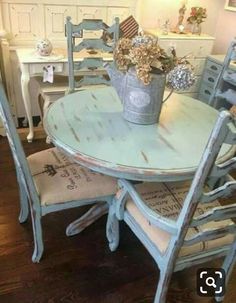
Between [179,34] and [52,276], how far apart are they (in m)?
2.55

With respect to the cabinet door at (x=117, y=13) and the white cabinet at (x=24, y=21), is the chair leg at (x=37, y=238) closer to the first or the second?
the white cabinet at (x=24, y=21)

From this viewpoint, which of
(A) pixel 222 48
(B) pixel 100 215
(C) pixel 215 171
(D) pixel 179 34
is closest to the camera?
(C) pixel 215 171

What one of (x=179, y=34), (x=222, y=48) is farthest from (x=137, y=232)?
(x=222, y=48)

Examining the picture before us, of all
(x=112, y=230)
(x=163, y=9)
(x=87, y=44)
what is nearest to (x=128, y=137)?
(x=112, y=230)

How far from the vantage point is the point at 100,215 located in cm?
179

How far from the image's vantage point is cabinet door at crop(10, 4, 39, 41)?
2420mm

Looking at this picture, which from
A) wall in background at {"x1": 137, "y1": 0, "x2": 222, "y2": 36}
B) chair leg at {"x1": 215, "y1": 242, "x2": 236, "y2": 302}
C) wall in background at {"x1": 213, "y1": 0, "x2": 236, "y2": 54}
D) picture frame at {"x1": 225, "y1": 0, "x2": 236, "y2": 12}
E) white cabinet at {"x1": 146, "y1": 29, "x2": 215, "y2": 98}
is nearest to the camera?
chair leg at {"x1": 215, "y1": 242, "x2": 236, "y2": 302}

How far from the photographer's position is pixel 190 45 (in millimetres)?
2963

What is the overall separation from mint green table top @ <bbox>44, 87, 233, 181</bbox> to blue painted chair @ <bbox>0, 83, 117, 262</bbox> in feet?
0.74

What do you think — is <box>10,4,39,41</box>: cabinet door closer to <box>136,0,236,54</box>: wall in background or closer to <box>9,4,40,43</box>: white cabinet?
<box>9,4,40,43</box>: white cabinet

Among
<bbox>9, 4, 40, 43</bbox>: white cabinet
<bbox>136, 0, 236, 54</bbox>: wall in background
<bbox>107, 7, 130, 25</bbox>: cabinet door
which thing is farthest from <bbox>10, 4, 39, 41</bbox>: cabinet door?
<bbox>136, 0, 236, 54</bbox>: wall in background

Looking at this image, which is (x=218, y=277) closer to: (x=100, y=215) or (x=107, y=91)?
(x=100, y=215)

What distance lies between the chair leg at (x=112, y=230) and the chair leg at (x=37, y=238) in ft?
1.18

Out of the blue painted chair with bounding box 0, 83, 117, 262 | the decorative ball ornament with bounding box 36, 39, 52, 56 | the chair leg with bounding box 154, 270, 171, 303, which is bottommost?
the chair leg with bounding box 154, 270, 171, 303
